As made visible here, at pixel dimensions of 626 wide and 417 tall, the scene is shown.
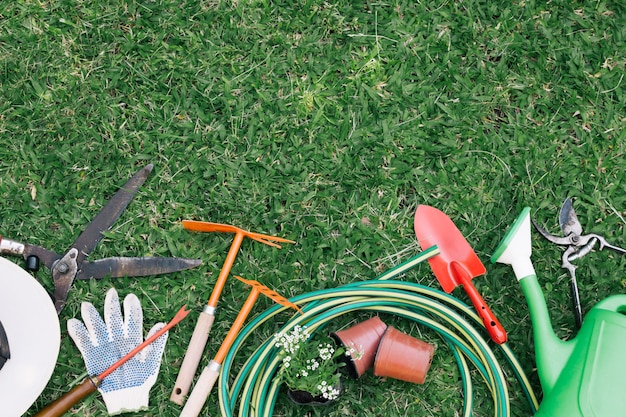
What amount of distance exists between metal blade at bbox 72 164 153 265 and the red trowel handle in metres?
1.34

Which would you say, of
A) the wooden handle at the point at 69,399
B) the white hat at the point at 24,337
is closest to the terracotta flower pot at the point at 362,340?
the wooden handle at the point at 69,399

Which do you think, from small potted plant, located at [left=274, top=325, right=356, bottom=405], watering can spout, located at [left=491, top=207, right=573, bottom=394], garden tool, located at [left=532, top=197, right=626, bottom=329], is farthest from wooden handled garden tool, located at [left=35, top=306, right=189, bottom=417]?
garden tool, located at [left=532, top=197, right=626, bottom=329]

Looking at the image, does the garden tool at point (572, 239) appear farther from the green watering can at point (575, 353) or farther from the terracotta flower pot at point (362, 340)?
the terracotta flower pot at point (362, 340)

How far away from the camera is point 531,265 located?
2.42 meters

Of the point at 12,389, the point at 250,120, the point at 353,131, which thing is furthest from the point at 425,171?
the point at 12,389

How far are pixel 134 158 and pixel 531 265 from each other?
5.26ft

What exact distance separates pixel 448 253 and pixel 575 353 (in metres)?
0.58

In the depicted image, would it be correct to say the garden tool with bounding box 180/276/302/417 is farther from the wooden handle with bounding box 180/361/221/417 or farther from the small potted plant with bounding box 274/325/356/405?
the small potted plant with bounding box 274/325/356/405

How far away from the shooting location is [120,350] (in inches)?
97.8

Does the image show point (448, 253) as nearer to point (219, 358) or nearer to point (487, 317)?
point (487, 317)

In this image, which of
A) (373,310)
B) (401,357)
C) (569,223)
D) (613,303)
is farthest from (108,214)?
(613,303)

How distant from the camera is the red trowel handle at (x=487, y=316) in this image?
7.82 ft

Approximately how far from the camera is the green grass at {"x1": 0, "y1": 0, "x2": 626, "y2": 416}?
254 cm

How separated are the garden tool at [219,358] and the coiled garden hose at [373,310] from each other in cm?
3
